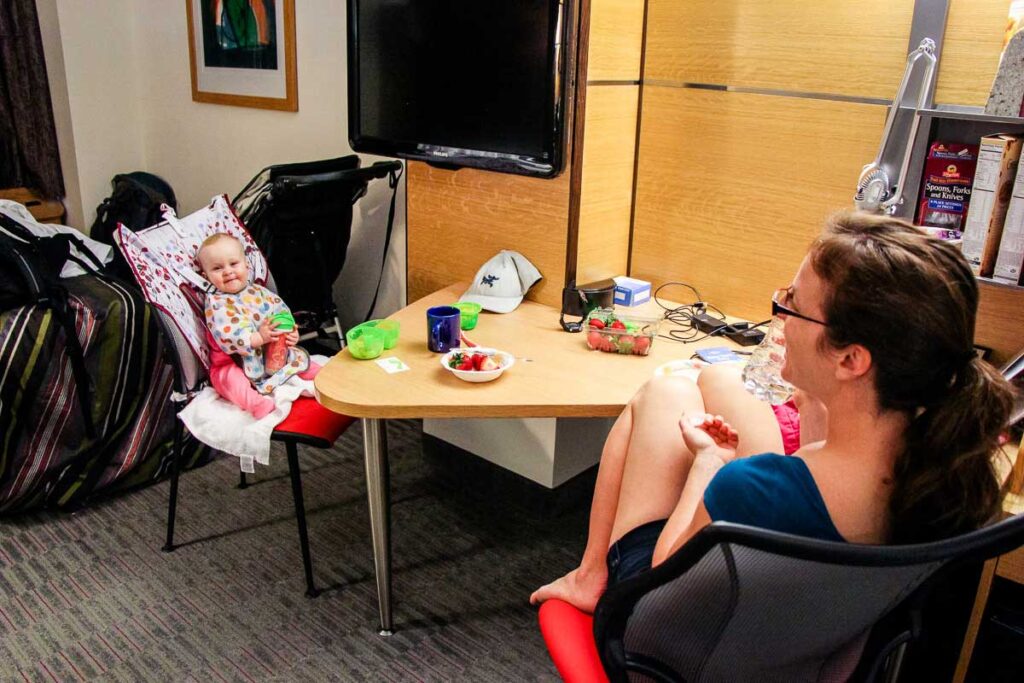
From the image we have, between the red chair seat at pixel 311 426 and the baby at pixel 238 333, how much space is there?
93mm

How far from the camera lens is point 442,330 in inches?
80.6

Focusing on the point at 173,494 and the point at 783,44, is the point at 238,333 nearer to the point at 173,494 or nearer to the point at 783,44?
the point at 173,494

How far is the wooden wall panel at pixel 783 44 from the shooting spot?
1.95m

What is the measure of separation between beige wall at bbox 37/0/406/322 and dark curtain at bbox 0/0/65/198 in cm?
8

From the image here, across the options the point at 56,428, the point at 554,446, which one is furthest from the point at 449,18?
the point at 56,428

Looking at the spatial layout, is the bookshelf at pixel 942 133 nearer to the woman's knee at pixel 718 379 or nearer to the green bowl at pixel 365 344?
the woman's knee at pixel 718 379

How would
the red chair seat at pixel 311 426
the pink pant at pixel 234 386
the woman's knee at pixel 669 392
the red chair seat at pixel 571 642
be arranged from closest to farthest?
the red chair seat at pixel 571 642, the woman's knee at pixel 669 392, the red chair seat at pixel 311 426, the pink pant at pixel 234 386

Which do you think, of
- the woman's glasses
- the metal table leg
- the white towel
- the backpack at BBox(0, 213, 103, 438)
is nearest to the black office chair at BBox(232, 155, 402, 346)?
the backpack at BBox(0, 213, 103, 438)

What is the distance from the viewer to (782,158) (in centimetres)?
218

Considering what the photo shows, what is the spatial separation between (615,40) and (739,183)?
51cm

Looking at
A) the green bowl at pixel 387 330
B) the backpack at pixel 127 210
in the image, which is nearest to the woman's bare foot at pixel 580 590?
the green bowl at pixel 387 330

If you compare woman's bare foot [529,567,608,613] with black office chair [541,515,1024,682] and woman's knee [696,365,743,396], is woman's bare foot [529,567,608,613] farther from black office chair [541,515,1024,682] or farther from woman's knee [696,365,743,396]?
woman's knee [696,365,743,396]

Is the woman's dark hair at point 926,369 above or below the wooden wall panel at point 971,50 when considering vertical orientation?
below

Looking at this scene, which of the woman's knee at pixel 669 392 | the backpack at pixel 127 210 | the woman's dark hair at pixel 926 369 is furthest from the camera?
the backpack at pixel 127 210
